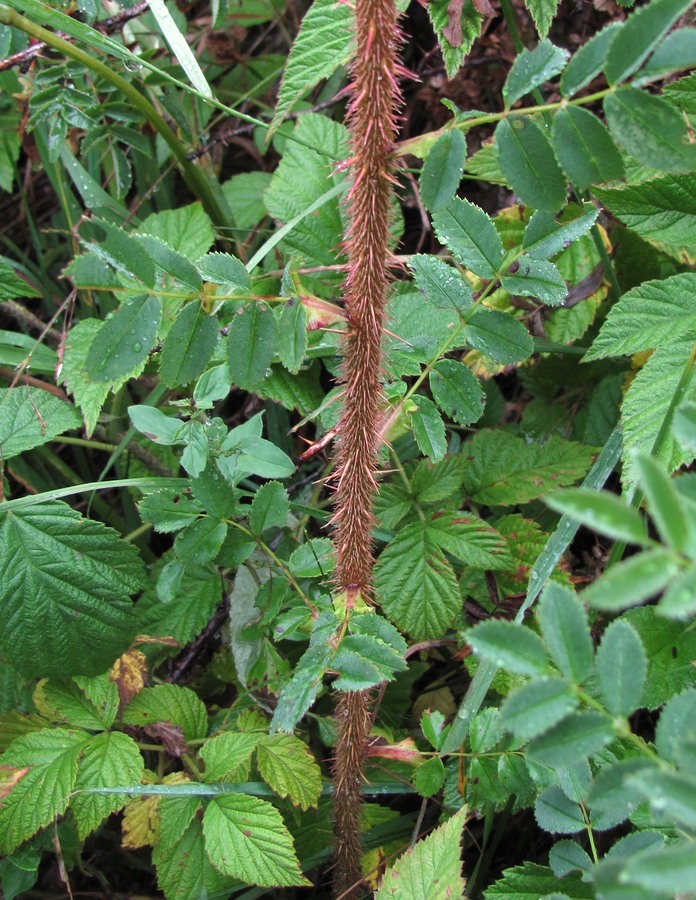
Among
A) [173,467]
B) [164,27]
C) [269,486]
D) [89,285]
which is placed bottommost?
[173,467]

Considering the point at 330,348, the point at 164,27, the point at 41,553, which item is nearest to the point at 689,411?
the point at 330,348

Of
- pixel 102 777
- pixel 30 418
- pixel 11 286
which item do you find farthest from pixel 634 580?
pixel 11 286

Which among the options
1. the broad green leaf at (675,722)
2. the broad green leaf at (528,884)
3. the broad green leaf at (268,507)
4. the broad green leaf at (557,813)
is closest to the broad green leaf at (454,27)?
the broad green leaf at (268,507)

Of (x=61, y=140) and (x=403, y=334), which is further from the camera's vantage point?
(x=61, y=140)

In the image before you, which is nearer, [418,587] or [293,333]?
[293,333]

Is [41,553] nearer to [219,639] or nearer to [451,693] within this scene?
[219,639]

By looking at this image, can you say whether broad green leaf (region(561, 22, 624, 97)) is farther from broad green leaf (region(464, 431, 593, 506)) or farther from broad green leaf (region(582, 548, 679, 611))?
broad green leaf (region(464, 431, 593, 506))

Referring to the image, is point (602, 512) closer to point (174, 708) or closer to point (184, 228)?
point (174, 708)

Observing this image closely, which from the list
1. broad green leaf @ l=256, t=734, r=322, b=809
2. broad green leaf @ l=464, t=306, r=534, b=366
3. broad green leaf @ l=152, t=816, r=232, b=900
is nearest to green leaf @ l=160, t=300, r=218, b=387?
broad green leaf @ l=464, t=306, r=534, b=366
